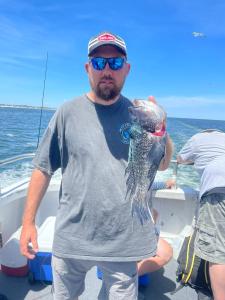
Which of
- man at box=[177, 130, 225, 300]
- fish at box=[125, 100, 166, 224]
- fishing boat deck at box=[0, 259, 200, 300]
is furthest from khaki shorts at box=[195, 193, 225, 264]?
fish at box=[125, 100, 166, 224]

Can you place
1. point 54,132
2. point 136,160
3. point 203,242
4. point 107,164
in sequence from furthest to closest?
point 203,242, point 54,132, point 107,164, point 136,160

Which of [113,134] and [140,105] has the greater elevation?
[140,105]

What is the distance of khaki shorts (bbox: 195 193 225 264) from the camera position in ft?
7.72

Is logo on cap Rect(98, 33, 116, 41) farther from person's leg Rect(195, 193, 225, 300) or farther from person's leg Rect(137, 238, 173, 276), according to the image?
person's leg Rect(137, 238, 173, 276)

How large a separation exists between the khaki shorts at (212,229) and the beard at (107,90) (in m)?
1.25

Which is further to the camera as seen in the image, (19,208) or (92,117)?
(19,208)

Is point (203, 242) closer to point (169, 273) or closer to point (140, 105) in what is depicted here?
point (169, 273)

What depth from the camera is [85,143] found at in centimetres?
170

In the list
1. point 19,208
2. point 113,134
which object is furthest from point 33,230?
point 19,208

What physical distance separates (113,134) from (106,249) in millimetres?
655

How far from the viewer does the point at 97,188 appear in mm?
1681

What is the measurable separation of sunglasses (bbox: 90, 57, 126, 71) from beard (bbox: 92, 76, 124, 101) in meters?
0.06

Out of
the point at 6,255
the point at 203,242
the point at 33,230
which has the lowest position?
the point at 6,255

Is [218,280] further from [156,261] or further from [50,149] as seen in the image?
[50,149]
